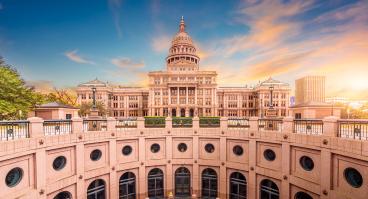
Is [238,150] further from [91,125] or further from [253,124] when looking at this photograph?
[91,125]

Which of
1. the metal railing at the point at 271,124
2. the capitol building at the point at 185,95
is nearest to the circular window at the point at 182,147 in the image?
the metal railing at the point at 271,124

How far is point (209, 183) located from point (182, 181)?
117 inches

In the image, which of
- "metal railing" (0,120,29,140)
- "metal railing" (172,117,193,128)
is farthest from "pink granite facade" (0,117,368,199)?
"metal railing" (172,117,193,128)

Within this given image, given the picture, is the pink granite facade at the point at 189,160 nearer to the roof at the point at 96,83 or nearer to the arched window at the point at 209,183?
the arched window at the point at 209,183

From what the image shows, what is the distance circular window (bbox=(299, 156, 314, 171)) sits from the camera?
12.2 metres

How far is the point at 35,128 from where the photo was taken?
11.3 m

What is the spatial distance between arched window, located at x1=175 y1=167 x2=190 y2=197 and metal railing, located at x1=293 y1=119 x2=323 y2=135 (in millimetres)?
11613

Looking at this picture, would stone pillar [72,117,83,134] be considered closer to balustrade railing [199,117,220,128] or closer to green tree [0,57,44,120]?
balustrade railing [199,117,220,128]

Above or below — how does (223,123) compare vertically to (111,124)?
below

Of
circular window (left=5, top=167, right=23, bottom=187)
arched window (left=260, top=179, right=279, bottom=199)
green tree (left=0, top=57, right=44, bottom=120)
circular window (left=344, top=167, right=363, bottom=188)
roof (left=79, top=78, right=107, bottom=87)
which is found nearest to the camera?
circular window (left=344, top=167, right=363, bottom=188)

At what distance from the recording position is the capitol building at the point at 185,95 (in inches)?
2936

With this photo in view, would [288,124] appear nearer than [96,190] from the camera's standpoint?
Yes

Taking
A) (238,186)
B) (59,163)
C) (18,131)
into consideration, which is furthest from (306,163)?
(18,131)

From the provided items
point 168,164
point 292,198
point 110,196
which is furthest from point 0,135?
point 292,198
